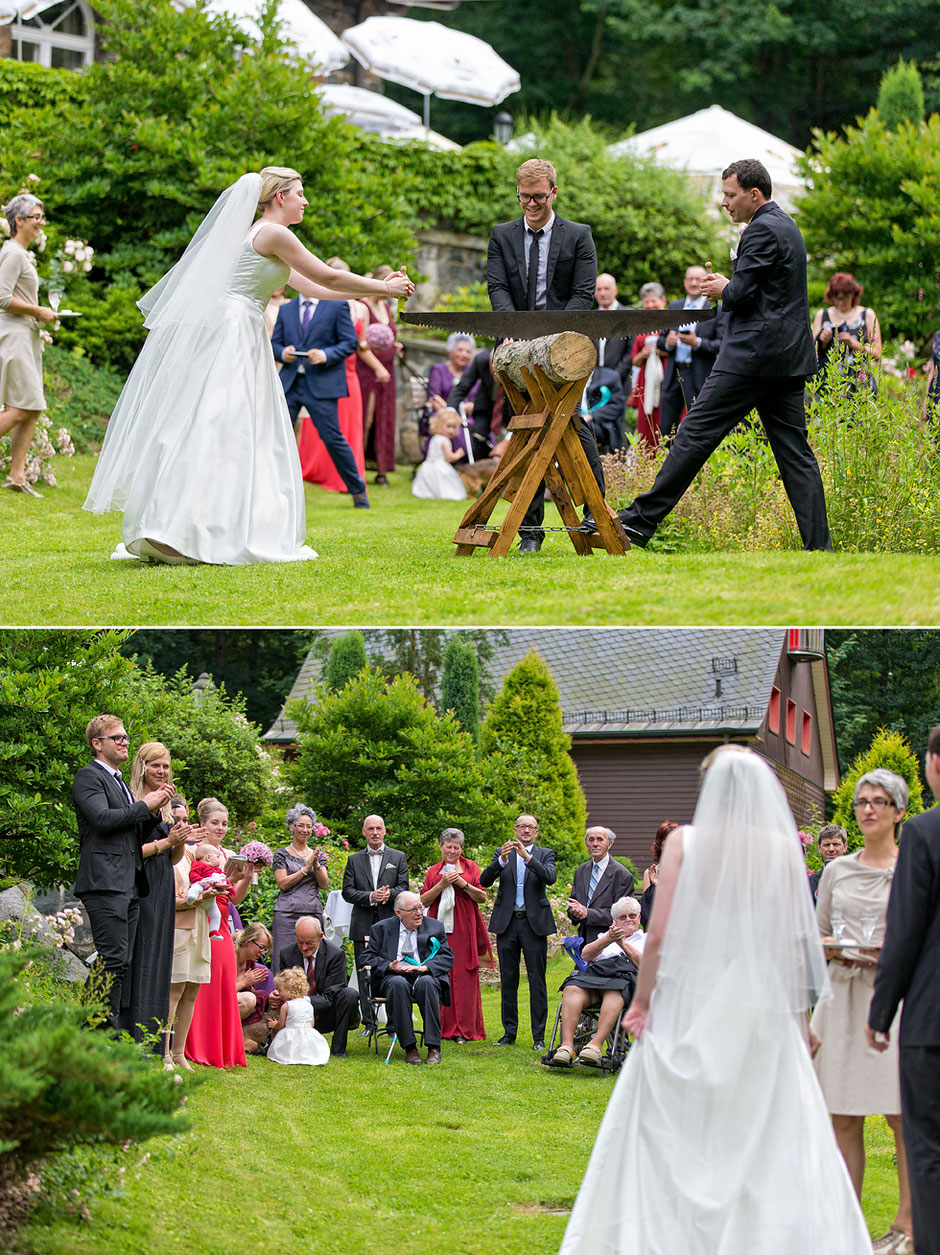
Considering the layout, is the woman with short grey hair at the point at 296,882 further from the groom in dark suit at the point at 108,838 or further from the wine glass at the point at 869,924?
the wine glass at the point at 869,924

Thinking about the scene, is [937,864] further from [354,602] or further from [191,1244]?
[354,602]

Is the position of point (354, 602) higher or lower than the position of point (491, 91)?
lower

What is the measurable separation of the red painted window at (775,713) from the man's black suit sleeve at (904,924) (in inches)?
746

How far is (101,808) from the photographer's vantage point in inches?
266

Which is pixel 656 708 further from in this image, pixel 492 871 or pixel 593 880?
pixel 593 880

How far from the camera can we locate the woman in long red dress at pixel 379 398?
17.1 meters

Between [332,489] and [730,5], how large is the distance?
2631cm

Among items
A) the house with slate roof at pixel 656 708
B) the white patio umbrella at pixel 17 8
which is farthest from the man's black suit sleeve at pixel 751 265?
the white patio umbrella at pixel 17 8

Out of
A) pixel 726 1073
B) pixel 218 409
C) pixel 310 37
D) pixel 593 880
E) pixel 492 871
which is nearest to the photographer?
pixel 726 1073

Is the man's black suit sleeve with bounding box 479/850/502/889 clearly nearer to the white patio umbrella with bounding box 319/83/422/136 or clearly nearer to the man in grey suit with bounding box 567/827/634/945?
the man in grey suit with bounding box 567/827/634/945

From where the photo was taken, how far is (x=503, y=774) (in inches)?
728

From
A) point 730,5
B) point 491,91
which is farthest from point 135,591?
point 730,5

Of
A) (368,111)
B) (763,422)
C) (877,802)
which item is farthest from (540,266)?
(368,111)

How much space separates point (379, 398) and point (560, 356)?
32.0ft
